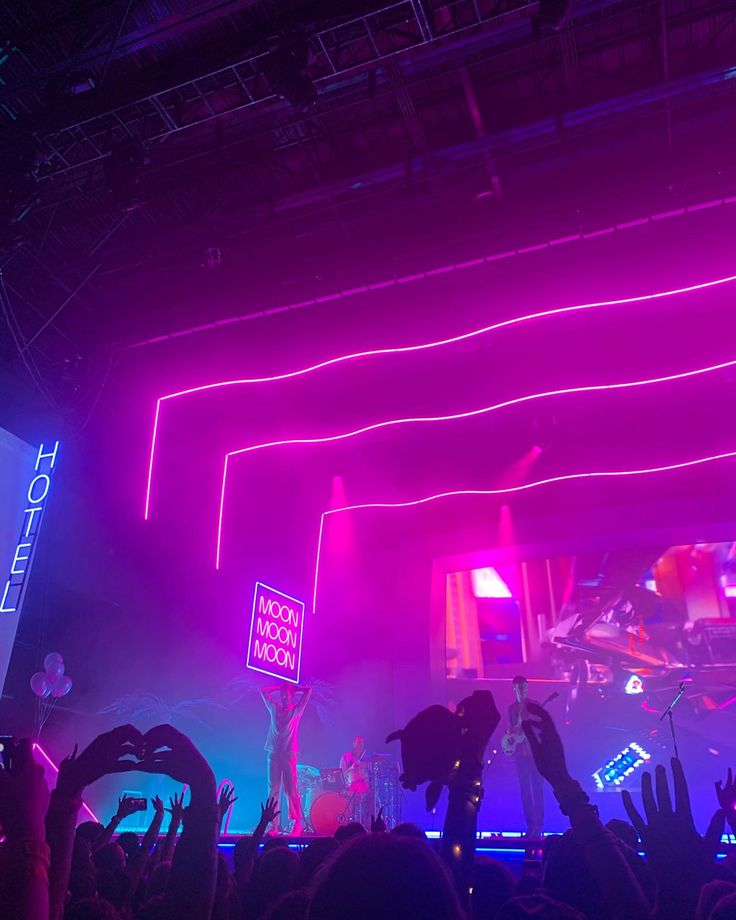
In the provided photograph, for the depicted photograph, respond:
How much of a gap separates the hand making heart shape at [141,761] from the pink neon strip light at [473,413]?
6.97 m

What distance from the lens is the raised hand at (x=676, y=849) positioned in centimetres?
179

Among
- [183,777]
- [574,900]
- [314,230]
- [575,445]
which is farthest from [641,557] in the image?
[183,777]

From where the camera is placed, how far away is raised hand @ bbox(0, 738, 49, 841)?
1.48m

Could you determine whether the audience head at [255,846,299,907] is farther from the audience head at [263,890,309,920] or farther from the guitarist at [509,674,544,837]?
the guitarist at [509,674,544,837]

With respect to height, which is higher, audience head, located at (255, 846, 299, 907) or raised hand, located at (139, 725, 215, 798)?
raised hand, located at (139, 725, 215, 798)

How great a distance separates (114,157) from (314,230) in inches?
89.2

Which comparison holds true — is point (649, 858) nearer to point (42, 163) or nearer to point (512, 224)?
point (512, 224)

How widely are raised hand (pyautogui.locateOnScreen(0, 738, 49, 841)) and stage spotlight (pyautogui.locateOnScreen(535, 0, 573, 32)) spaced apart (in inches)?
225

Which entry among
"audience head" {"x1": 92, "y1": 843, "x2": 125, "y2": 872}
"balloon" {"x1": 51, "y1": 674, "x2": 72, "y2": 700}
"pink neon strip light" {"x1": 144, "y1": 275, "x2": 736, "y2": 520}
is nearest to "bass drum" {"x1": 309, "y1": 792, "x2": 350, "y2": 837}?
"balloon" {"x1": 51, "y1": 674, "x2": 72, "y2": 700}

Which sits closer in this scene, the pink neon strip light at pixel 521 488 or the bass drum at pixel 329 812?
the bass drum at pixel 329 812

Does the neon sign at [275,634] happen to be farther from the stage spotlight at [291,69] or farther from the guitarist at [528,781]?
the stage spotlight at [291,69]

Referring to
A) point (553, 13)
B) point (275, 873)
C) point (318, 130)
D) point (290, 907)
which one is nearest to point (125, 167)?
point (318, 130)

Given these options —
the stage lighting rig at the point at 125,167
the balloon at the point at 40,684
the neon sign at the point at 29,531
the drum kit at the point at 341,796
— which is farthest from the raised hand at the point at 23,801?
the drum kit at the point at 341,796

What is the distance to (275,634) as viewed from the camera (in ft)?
33.6
